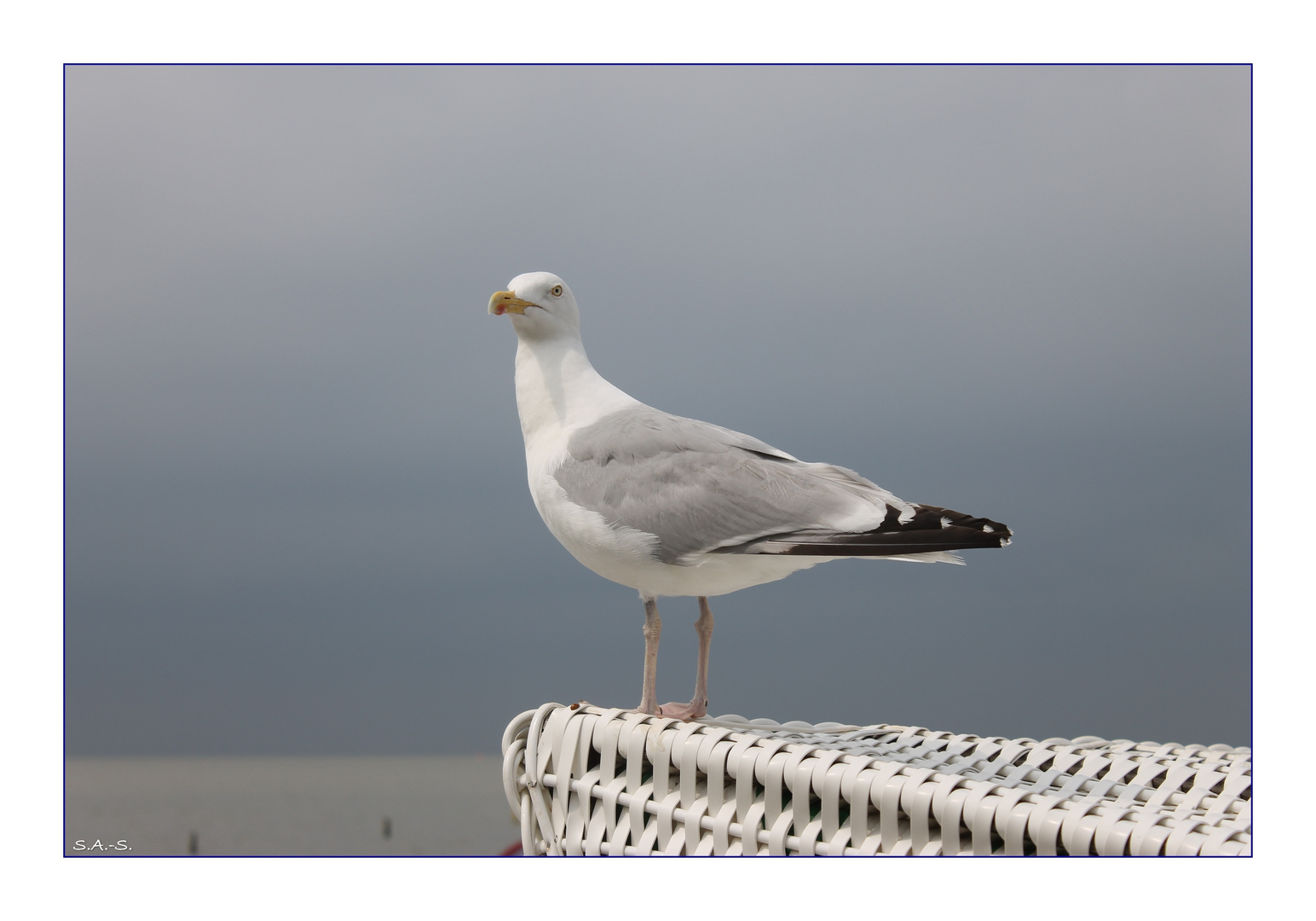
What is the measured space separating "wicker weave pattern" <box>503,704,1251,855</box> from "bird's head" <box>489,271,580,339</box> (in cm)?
109

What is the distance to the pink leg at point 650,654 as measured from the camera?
2604 mm

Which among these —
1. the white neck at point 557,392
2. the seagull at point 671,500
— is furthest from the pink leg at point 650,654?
the white neck at point 557,392

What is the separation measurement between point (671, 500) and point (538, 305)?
2.49 ft

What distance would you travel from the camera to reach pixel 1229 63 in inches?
104

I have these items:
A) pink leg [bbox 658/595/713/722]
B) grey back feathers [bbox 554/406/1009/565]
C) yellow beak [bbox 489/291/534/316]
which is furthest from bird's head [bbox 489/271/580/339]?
pink leg [bbox 658/595/713/722]

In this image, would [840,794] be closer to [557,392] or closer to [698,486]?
[698,486]

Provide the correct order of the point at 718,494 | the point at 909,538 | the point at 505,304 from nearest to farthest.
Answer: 1. the point at 909,538
2. the point at 718,494
3. the point at 505,304

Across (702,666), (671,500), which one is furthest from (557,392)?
(702,666)

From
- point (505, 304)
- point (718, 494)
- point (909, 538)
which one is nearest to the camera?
point (909, 538)

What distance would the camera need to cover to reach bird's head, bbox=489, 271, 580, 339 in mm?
2762

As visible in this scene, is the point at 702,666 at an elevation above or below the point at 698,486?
below

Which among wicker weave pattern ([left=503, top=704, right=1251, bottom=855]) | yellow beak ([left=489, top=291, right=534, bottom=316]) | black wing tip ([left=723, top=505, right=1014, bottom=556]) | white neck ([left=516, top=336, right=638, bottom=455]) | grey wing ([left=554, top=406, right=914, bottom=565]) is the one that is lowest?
wicker weave pattern ([left=503, top=704, right=1251, bottom=855])

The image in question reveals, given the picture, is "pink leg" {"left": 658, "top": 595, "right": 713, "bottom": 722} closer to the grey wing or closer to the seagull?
the seagull

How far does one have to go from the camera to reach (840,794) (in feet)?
7.13
